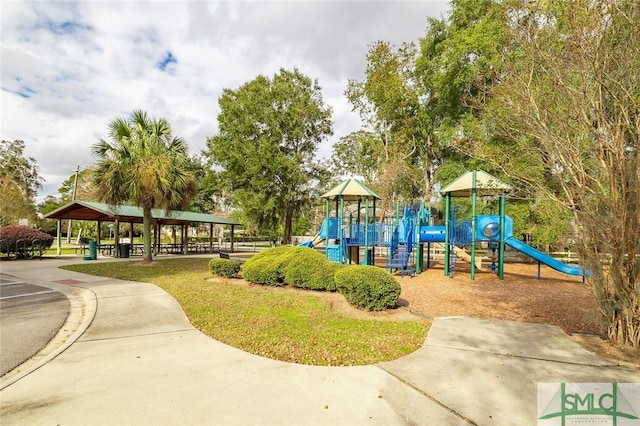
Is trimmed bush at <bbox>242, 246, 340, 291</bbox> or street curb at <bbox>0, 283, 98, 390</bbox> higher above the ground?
trimmed bush at <bbox>242, 246, 340, 291</bbox>

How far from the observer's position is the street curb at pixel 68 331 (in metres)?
4.08

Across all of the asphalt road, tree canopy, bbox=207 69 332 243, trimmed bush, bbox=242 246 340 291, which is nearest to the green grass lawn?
trimmed bush, bbox=242 246 340 291

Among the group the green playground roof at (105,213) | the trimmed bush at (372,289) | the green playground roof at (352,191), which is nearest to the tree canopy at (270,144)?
the green playground roof at (105,213)

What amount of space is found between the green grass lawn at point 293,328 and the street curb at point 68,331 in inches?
73.5

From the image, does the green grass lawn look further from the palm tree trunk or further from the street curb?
the palm tree trunk

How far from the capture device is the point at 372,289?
714 centimetres

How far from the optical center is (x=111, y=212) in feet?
63.2

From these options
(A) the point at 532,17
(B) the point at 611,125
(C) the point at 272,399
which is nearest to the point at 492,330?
(B) the point at 611,125

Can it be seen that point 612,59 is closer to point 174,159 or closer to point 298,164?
point 174,159

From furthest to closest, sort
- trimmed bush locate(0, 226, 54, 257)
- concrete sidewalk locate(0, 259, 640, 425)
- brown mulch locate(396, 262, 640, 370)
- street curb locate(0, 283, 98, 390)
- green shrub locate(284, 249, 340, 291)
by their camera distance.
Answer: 1. trimmed bush locate(0, 226, 54, 257)
2. green shrub locate(284, 249, 340, 291)
3. brown mulch locate(396, 262, 640, 370)
4. street curb locate(0, 283, 98, 390)
5. concrete sidewalk locate(0, 259, 640, 425)

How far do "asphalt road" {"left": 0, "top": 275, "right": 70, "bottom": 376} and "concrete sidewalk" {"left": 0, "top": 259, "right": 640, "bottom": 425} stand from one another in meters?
0.30

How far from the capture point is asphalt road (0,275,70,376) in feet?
15.8

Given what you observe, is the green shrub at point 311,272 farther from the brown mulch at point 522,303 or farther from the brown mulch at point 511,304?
the brown mulch at point 522,303

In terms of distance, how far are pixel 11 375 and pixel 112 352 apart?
42.4 inches
